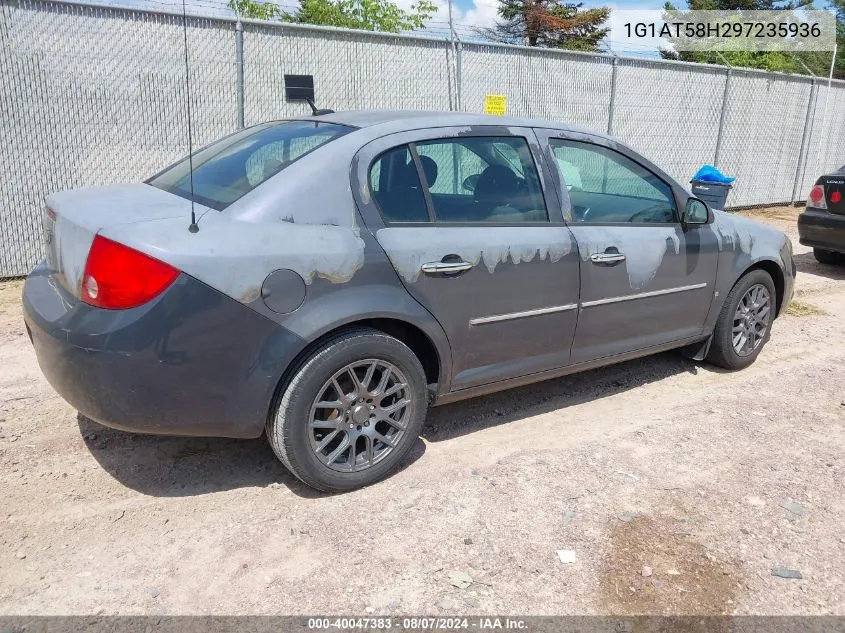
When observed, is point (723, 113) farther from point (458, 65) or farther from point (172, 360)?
point (172, 360)

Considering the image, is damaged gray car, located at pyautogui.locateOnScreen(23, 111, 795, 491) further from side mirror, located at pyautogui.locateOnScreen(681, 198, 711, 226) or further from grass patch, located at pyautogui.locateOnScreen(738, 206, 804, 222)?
grass patch, located at pyautogui.locateOnScreen(738, 206, 804, 222)

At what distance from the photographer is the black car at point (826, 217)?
7.88 m

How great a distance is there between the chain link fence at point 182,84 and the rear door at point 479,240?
14.5 feet

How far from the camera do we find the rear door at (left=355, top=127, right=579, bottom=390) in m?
3.19

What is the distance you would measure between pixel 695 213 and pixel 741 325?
3.54ft

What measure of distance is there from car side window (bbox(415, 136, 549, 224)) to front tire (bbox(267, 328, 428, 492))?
30.9 inches

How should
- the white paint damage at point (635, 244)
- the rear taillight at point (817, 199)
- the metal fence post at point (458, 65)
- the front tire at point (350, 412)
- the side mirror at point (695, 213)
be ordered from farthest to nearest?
the metal fence post at point (458, 65) → the rear taillight at point (817, 199) → the side mirror at point (695, 213) → the white paint damage at point (635, 244) → the front tire at point (350, 412)

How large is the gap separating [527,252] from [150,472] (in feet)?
6.98

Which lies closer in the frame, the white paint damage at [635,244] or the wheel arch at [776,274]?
the white paint damage at [635,244]

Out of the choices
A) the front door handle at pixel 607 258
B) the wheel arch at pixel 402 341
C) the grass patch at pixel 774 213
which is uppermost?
the front door handle at pixel 607 258

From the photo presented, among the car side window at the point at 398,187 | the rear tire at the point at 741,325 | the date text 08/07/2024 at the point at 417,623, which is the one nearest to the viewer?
the date text 08/07/2024 at the point at 417,623

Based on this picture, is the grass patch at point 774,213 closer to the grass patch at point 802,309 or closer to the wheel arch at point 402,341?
the grass patch at point 802,309

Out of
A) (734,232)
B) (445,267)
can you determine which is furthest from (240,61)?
(734,232)

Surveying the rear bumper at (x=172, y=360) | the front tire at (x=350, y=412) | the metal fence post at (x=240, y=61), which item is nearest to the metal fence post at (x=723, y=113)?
the metal fence post at (x=240, y=61)
